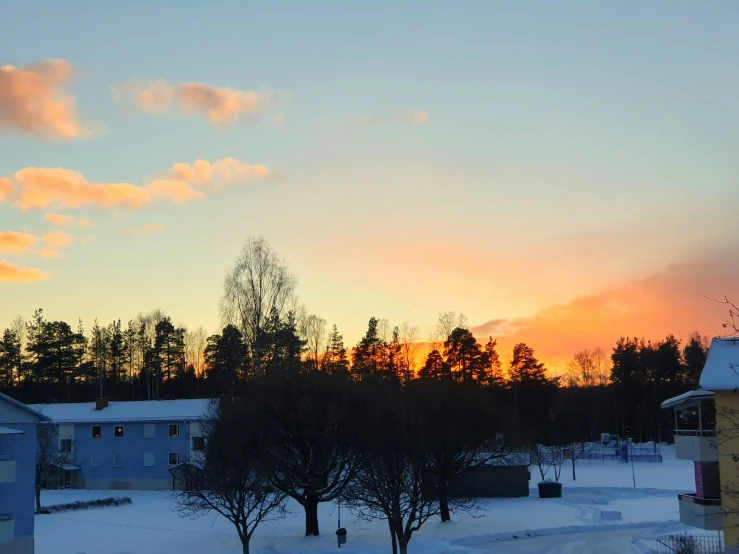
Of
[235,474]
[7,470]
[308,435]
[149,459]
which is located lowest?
[149,459]

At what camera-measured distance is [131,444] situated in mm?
71312

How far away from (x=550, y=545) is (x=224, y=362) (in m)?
62.9

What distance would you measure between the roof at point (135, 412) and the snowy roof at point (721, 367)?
157 ft

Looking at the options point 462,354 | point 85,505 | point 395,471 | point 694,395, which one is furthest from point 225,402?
point 462,354

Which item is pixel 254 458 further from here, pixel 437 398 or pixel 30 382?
pixel 30 382

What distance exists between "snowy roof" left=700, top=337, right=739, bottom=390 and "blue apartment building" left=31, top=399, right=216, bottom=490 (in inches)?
1870

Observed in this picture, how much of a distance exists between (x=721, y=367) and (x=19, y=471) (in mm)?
30918

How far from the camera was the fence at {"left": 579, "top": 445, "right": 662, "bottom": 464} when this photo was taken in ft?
278

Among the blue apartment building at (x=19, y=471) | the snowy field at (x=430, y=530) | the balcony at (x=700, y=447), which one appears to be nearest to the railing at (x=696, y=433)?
the balcony at (x=700, y=447)

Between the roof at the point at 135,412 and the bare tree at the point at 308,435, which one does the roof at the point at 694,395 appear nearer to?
the bare tree at the point at 308,435

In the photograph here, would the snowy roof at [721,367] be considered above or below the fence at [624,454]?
above

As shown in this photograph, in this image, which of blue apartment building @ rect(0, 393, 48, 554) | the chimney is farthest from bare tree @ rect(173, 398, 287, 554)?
blue apartment building @ rect(0, 393, 48, 554)

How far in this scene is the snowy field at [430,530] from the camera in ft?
122

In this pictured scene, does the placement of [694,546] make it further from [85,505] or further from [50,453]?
[50,453]
